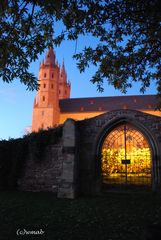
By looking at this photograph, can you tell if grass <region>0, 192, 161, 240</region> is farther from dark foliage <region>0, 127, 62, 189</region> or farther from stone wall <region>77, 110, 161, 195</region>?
dark foliage <region>0, 127, 62, 189</region>

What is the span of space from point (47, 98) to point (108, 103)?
15.7m

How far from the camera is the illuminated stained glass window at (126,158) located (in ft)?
33.3

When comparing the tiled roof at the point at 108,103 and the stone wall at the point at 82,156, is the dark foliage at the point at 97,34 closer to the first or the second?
the stone wall at the point at 82,156

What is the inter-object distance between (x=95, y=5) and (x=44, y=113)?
52424 millimetres

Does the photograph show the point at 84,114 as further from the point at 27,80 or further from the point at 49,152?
the point at 27,80

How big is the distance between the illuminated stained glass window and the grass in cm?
286

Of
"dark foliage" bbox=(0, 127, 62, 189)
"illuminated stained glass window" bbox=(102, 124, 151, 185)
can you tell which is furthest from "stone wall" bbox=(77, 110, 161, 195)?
"dark foliage" bbox=(0, 127, 62, 189)

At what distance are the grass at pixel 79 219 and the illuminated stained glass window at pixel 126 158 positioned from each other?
113 inches

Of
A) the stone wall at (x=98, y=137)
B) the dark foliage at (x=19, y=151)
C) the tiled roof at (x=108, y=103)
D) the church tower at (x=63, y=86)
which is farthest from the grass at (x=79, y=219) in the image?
the church tower at (x=63, y=86)

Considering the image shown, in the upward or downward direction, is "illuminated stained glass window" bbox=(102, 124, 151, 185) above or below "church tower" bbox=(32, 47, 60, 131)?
below

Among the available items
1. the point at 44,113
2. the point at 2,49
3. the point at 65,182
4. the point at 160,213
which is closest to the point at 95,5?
the point at 2,49

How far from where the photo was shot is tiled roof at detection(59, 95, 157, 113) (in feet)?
189

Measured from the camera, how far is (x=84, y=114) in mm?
59969

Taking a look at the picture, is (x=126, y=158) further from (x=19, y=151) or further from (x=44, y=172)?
(x=19, y=151)
